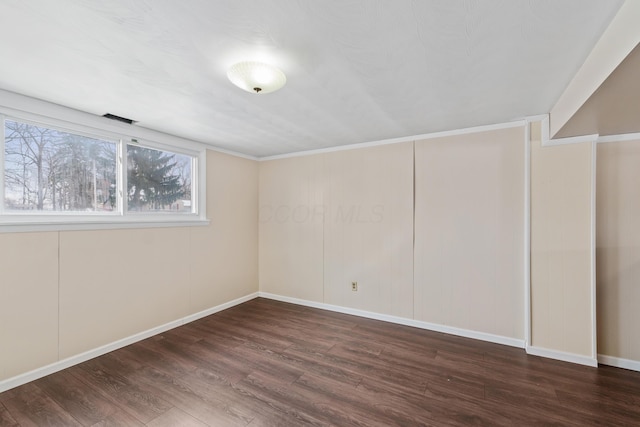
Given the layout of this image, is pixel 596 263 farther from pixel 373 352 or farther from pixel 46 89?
pixel 46 89

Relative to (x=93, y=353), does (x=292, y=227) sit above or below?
above

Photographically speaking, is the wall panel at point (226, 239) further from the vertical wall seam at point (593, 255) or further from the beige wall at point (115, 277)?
the vertical wall seam at point (593, 255)

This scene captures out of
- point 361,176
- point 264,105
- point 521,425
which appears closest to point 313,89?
point 264,105

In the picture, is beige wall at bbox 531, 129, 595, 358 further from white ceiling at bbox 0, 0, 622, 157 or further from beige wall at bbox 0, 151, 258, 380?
beige wall at bbox 0, 151, 258, 380

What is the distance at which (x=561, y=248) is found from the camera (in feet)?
8.43

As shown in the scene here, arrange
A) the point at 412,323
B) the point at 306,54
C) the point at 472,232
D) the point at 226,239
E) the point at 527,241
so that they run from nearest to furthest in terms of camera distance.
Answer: the point at 306,54 < the point at 527,241 < the point at 472,232 < the point at 412,323 < the point at 226,239

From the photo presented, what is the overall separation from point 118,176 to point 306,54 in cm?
251

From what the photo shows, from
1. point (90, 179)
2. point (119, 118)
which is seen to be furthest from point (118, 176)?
point (119, 118)

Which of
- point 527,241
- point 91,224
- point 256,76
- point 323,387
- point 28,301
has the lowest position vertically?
point 323,387

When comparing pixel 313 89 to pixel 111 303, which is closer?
pixel 313 89

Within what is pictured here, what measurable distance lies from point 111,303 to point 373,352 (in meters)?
2.70

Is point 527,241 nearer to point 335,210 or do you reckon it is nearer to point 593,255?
point 593,255

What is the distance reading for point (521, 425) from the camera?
1.78m

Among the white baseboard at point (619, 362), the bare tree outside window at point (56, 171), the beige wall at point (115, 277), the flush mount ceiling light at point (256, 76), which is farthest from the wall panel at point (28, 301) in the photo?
the white baseboard at point (619, 362)
